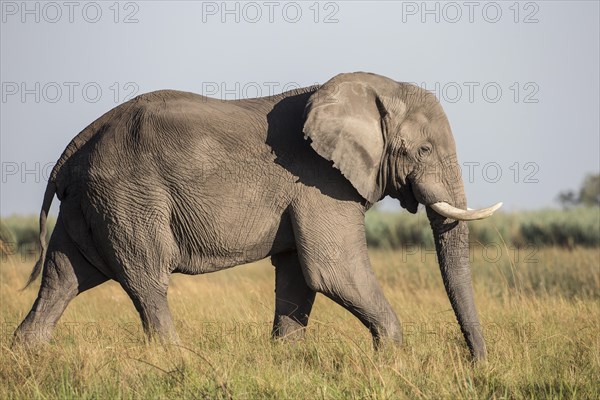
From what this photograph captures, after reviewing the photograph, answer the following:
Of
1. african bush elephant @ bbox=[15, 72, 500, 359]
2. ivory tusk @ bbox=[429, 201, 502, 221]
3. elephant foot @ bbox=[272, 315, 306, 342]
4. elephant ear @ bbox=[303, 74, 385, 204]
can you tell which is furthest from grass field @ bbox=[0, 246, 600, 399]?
elephant ear @ bbox=[303, 74, 385, 204]

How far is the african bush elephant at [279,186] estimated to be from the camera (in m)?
7.62

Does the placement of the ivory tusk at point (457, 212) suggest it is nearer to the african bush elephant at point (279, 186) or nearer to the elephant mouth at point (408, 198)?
the african bush elephant at point (279, 186)

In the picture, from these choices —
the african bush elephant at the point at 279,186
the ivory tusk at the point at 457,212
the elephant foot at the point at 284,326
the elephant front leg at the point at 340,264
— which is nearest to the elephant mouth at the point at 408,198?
the african bush elephant at the point at 279,186

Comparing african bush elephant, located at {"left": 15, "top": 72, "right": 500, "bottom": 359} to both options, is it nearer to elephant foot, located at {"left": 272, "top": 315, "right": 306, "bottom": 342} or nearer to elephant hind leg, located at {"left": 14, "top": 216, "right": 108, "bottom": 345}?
elephant hind leg, located at {"left": 14, "top": 216, "right": 108, "bottom": 345}

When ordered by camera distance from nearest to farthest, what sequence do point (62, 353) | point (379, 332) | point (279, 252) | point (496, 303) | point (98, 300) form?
point (62, 353), point (379, 332), point (279, 252), point (496, 303), point (98, 300)

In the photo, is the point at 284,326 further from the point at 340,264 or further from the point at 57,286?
the point at 57,286

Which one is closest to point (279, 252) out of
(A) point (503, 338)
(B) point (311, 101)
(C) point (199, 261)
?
(C) point (199, 261)

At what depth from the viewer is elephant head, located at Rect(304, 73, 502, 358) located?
759 centimetres

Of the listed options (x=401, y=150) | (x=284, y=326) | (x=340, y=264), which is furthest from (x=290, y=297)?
(x=401, y=150)

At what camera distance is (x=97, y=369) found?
6.34m

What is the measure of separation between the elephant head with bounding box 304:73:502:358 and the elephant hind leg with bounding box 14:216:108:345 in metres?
2.14

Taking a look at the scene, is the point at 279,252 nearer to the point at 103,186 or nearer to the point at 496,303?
the point at 103,186

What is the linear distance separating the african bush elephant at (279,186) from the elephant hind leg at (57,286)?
33 cm

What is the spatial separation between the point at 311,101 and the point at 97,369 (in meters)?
2.59
